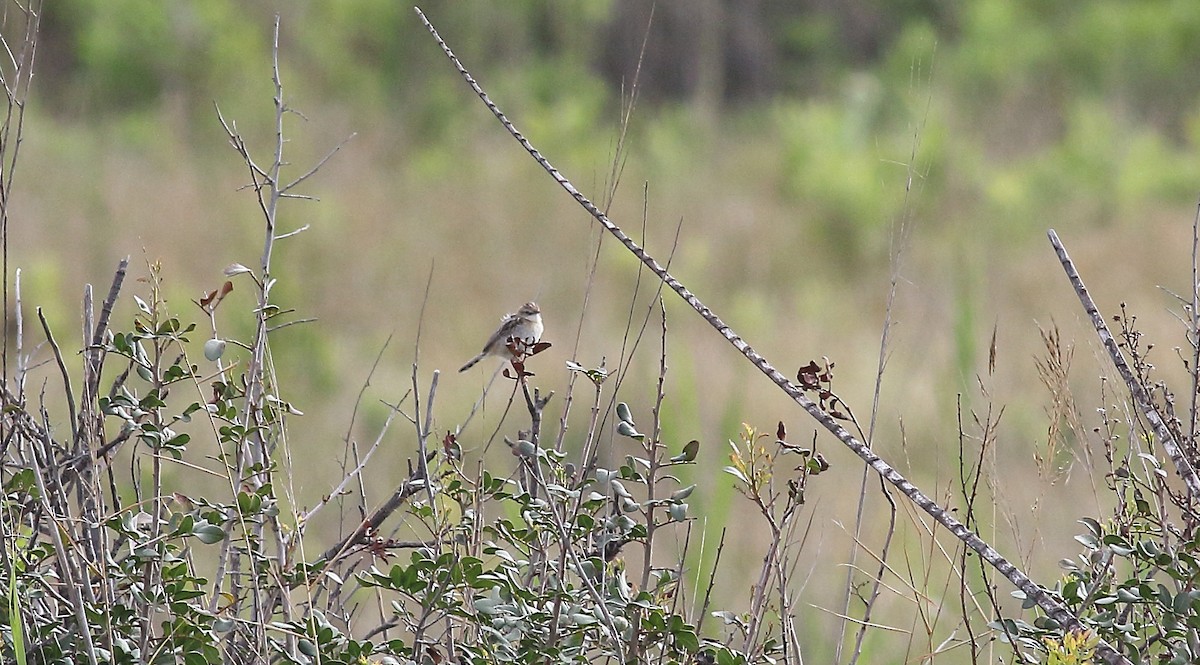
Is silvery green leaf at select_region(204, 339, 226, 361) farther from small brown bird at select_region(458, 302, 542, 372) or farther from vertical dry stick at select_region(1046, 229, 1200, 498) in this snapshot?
small brown bird at select_region(458, 302, 542, 372)

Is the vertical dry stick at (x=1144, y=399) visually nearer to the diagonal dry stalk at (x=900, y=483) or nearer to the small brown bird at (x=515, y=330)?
the diagonal dry stalk at (x=900, y=483)

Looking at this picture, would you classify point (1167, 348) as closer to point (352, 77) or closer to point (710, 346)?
point (710, 346)

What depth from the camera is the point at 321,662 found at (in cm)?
163

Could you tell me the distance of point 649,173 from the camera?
10.9 m

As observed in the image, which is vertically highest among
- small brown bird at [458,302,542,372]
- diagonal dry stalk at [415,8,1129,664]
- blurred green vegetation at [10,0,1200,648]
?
blurred green vegetation at [10,0,1200,648]

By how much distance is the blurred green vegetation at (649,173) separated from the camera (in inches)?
331

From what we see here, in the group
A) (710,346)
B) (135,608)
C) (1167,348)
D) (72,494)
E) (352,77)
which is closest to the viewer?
(135,608)

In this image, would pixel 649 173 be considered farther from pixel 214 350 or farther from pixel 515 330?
pixel 214 350

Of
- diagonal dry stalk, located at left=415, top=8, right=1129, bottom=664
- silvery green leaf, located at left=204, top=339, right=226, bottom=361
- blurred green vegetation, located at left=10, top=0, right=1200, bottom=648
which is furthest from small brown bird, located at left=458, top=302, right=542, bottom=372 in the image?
blurred green vegetation, located at left=10, top=0, right=1200, bottom=648

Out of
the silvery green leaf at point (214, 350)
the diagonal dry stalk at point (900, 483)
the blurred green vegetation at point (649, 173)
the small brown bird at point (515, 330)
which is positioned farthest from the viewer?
the blurred green vegetation at point (649, 173)

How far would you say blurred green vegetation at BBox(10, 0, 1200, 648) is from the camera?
841 centimetres

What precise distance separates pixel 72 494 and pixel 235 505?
76 cm

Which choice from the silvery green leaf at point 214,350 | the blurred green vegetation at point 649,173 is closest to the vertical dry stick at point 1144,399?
the silvery green leaf at point 214,350

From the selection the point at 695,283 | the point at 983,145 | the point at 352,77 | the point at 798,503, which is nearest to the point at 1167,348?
the point at 695,283
